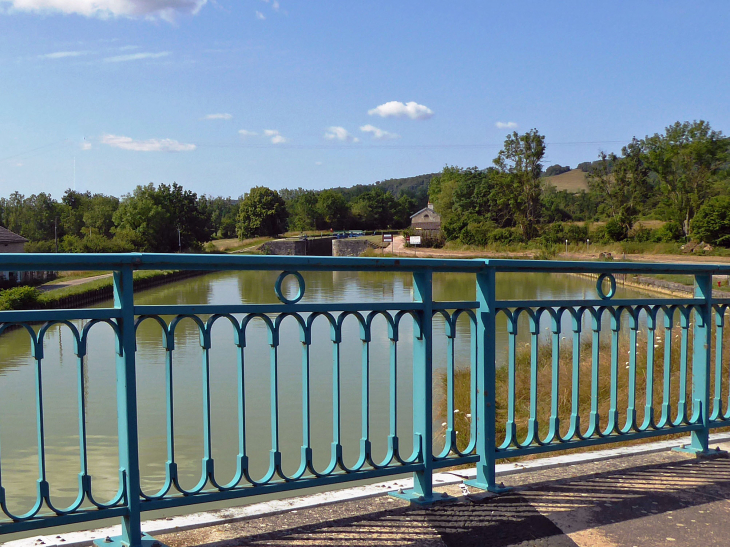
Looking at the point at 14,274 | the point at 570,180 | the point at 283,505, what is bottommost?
the point at 14,274

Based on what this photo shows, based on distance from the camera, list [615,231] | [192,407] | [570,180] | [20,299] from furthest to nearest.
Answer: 1. [570,180]
2. [615,231]
3. [20,299]
4. [192,407]

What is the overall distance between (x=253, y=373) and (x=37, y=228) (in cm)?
7407

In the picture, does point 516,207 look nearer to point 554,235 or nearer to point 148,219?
point 554,235

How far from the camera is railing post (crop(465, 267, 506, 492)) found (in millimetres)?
2604

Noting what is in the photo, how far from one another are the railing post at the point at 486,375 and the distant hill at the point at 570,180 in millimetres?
121703

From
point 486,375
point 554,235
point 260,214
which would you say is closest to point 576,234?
point 554,235

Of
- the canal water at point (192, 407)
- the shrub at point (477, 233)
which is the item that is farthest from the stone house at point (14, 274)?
the shrub at point (477, 233)

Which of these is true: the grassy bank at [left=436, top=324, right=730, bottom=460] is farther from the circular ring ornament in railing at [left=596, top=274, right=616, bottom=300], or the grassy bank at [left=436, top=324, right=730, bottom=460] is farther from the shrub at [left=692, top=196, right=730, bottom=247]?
the shrub at [left=692, top=196, right=730, bottom=247]

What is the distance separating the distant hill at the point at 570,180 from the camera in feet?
404

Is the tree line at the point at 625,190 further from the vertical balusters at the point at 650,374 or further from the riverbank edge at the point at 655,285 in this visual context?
the vertical balusters at the point at 650,374

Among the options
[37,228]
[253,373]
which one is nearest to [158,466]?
[253,373]

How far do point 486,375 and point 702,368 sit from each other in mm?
1310

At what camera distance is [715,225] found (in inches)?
1565

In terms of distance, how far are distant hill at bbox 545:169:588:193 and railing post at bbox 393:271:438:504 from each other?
12186 cm
